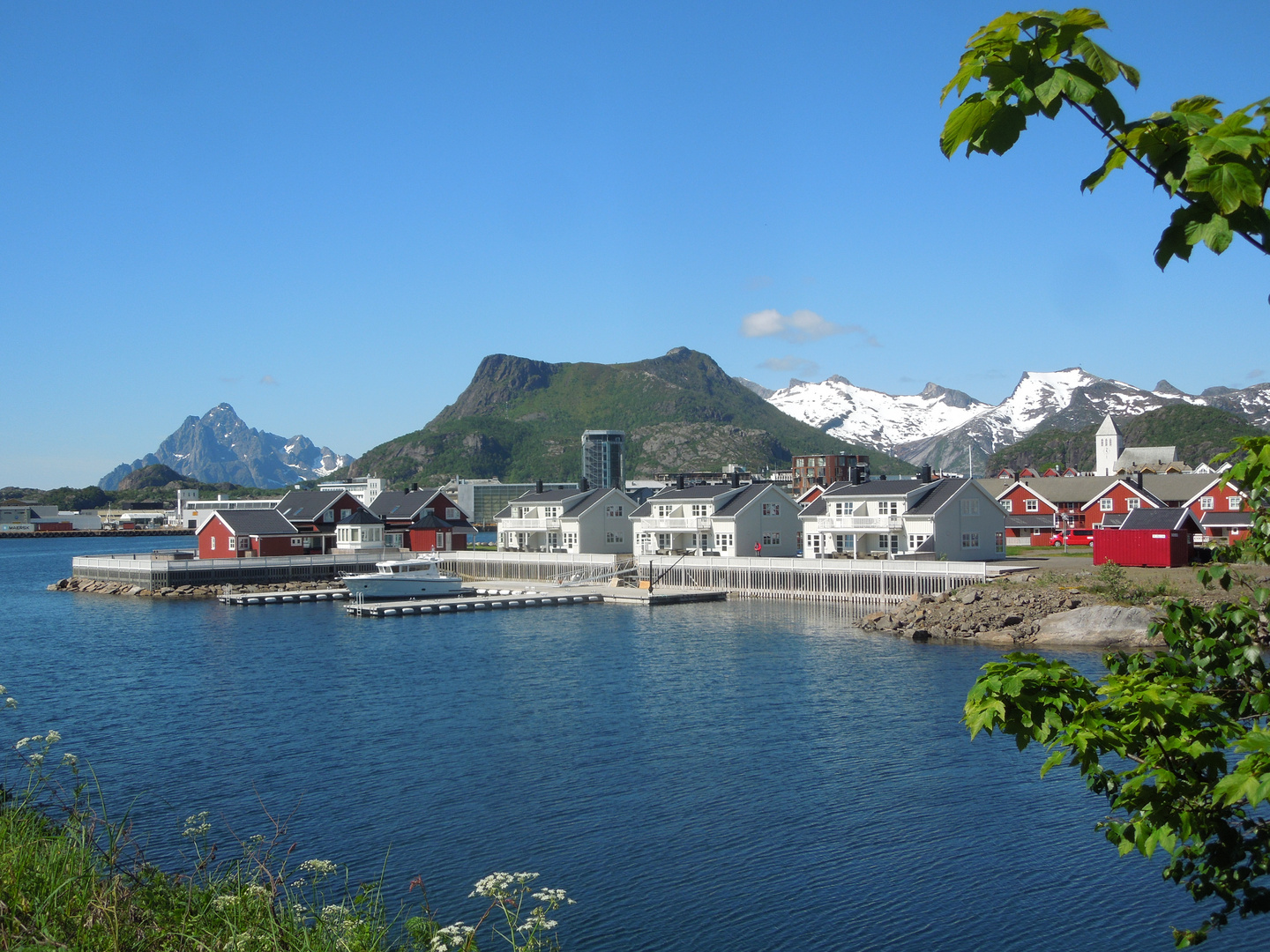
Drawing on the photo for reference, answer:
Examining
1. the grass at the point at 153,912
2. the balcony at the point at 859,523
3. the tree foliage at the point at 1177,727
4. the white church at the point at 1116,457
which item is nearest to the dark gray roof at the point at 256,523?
the balcony at the point at 859,523

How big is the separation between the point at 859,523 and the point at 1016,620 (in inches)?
871

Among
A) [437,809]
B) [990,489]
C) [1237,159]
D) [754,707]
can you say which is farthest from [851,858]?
[990,489]

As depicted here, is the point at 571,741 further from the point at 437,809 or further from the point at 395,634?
the point at 395,634

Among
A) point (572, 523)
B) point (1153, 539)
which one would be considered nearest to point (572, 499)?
point (572, 523)

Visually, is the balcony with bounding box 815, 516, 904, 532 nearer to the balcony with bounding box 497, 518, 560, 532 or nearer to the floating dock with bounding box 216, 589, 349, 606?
the balcony with bounding box 497, 518, 560, 532

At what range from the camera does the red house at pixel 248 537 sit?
82438mm

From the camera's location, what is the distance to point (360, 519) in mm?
88500

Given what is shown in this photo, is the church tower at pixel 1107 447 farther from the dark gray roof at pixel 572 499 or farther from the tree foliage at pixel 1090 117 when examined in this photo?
the tree foliage at pixel 1090 117

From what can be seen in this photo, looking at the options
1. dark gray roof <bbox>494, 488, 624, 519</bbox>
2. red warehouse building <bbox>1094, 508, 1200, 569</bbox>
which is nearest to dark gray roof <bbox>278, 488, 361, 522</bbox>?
dark gray roof <bbox>494, 488, 624, 519</bbox>

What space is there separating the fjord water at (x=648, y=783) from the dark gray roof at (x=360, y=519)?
4028 centimetres

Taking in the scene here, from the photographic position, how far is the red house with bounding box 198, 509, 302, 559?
82438 mm

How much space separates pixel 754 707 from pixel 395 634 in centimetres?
2690

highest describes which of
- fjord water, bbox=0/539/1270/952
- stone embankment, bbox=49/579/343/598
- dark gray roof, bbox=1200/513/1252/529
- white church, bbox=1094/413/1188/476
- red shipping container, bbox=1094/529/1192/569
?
white church, bbox=1094/413/1188/476

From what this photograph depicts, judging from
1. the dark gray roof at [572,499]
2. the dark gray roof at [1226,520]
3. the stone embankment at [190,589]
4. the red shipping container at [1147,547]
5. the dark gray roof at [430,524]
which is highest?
the dark gray roof at [572,499]
